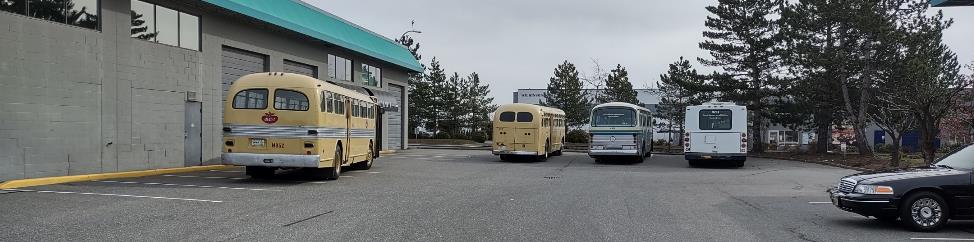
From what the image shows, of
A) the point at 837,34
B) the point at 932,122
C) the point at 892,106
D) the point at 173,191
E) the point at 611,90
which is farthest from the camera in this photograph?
the point at 611,90

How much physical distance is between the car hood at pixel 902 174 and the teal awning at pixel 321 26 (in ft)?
53.5

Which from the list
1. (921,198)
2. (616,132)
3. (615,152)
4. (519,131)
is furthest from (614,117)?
(921,198)

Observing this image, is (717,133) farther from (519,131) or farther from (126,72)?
(126,72)

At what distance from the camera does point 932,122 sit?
23.2 metres

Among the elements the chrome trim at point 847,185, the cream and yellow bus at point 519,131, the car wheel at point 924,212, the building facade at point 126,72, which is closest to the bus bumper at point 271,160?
the building facade at point 126,72

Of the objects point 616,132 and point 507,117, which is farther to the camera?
point 507,117

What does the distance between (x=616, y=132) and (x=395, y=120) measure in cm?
1418

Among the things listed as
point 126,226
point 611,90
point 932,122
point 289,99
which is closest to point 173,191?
point 289,99

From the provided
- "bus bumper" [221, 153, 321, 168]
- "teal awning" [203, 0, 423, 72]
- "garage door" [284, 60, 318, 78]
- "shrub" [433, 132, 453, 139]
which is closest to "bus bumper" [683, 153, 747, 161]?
"teal awning" [203, 0, 423, 72]

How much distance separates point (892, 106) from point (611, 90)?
24.5m

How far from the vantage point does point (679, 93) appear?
50156 mm

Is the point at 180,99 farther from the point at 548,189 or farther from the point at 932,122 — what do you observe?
the point at 932,122

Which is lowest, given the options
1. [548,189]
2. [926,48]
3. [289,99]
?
[548,189]

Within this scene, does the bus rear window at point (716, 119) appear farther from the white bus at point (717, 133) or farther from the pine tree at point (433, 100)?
the pine tree at point (433, 100)
